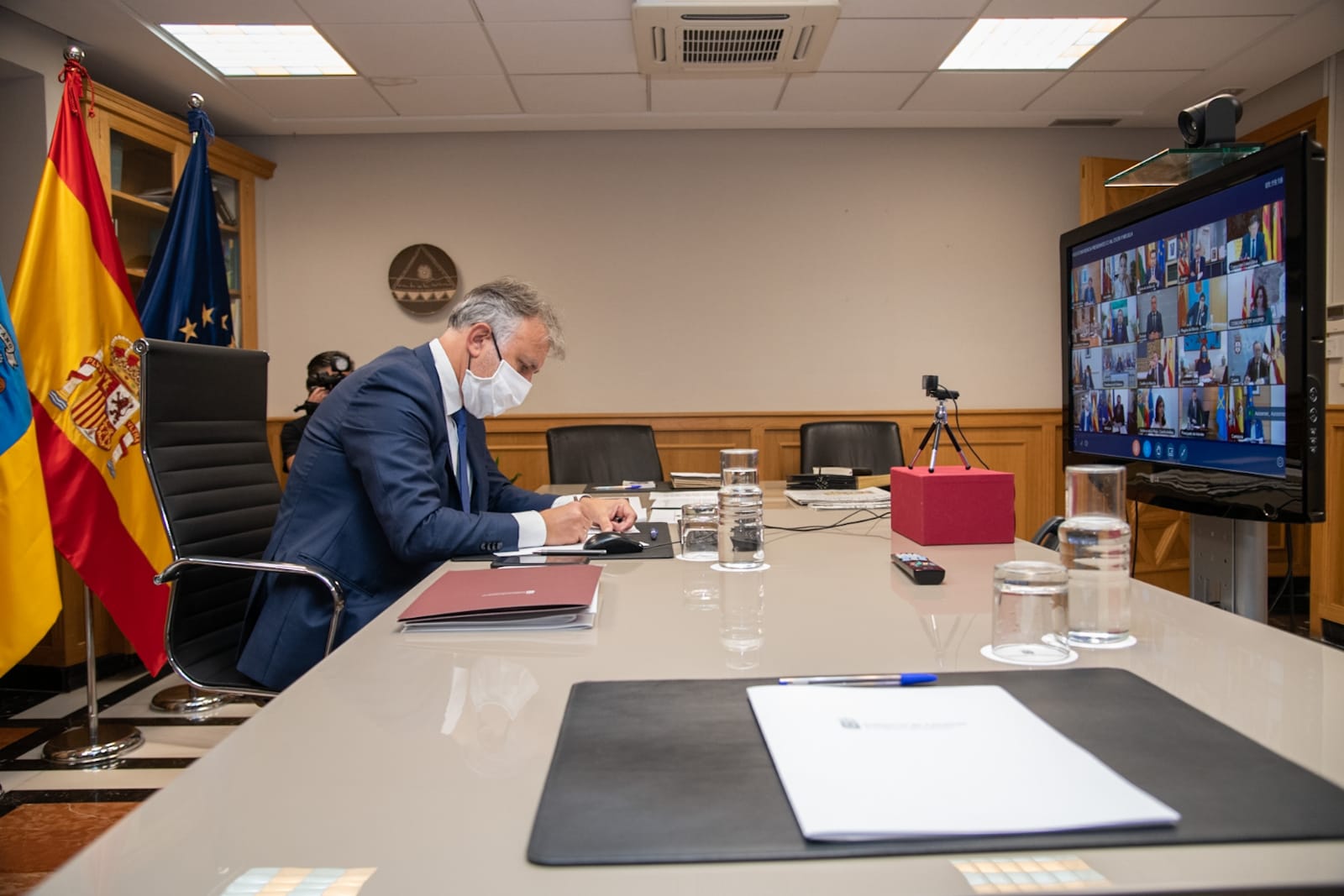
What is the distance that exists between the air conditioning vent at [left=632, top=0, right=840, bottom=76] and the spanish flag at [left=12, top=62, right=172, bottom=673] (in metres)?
2.04

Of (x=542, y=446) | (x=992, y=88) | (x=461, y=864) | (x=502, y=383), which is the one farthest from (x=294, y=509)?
(x=992, y=88)

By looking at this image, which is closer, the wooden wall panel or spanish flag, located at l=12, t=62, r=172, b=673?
spanish flag, located at l=12, t=62, r=172, b=673

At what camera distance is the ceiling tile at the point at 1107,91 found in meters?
4.00

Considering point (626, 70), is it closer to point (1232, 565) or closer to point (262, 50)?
point (262, 50)

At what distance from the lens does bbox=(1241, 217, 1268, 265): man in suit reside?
1.15m

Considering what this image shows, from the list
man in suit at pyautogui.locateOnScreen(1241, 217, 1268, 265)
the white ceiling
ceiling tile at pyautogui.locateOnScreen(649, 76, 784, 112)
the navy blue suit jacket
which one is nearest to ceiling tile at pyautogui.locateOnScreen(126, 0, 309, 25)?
the white ceiling

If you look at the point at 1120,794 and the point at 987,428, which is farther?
the point at 987,428

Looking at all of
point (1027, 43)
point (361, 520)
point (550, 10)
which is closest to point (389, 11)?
point (550, 10)

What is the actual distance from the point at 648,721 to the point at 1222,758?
0.41 meters

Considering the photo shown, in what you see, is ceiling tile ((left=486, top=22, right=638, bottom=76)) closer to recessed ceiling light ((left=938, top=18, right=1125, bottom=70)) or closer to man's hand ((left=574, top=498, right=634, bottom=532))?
recessed ceiling light ((left=938, top=18, right=1125, bottom=70))

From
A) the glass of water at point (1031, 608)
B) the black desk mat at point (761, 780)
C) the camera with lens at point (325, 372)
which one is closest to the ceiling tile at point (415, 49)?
the camera with lens at point (325, 372)

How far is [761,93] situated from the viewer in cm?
418

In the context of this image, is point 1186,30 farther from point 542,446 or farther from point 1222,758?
point 1222,758

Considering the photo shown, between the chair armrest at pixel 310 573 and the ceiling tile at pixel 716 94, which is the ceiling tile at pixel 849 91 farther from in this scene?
the chair armrest at pixel 310 573
